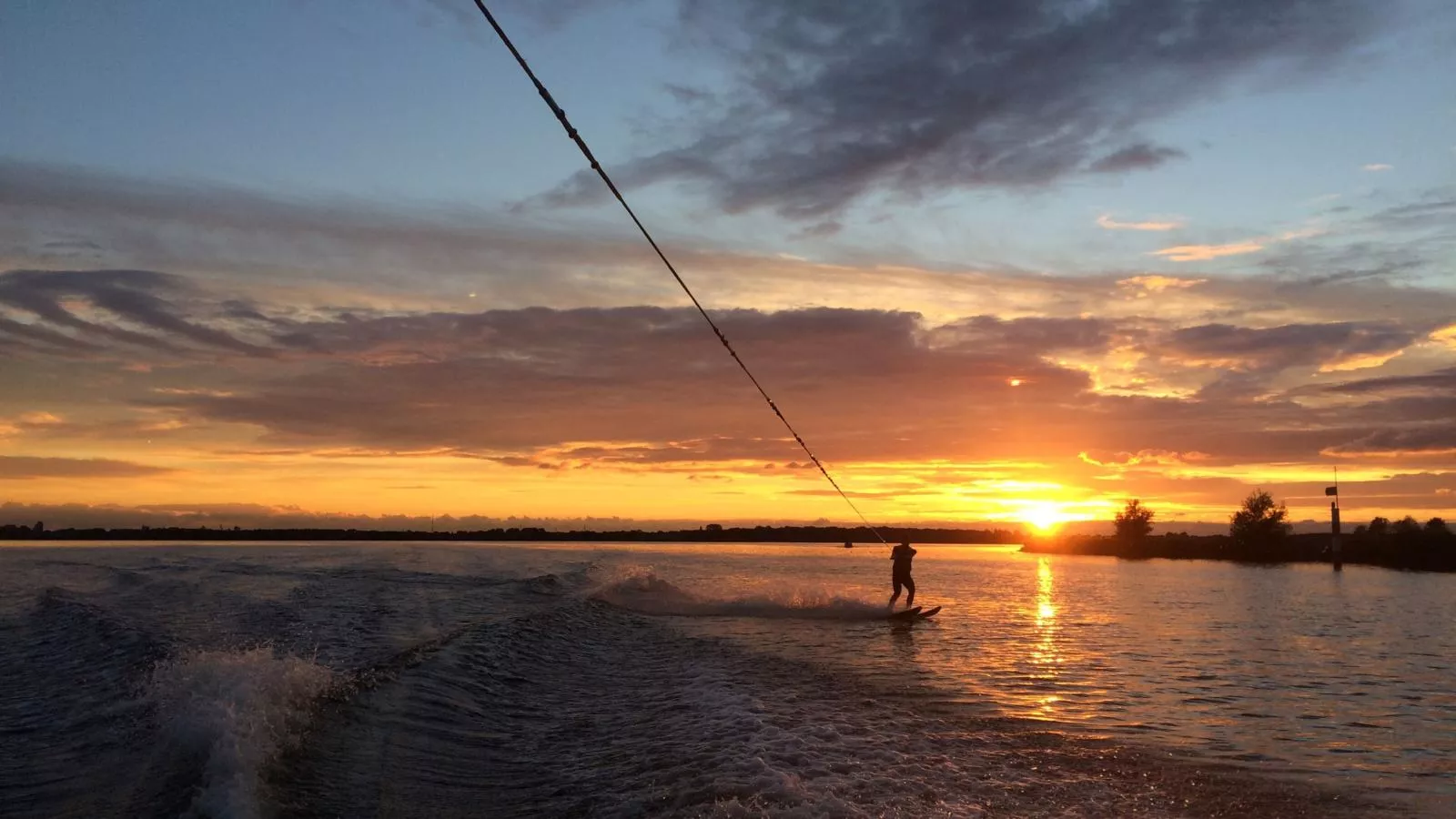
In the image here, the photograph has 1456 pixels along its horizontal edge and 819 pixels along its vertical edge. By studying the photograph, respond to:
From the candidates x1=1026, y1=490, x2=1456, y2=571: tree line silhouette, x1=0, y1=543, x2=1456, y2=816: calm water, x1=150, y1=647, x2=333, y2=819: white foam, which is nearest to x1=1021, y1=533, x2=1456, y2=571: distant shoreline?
x1=1026, y1=490, x2=1456, y2=571: tree line silhouette

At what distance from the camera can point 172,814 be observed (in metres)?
8.34

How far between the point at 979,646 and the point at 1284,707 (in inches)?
339

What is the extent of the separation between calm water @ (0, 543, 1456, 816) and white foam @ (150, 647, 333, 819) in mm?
42

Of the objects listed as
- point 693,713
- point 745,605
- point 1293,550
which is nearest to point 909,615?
point 745,605

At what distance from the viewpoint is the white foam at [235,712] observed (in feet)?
28.7

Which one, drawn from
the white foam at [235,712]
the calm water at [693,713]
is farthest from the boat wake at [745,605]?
the white foam at [235,712]

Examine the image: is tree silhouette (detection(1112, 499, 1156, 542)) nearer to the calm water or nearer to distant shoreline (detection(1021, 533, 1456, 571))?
distant shoreline (detection(1021, 533, 1456, 571))

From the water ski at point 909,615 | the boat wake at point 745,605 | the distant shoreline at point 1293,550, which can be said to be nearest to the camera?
the water ski at point 909,615

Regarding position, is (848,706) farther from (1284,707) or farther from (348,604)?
(348,604)

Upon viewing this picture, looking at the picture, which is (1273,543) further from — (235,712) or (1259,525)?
(235,712)

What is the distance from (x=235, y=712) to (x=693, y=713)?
19.9 ft

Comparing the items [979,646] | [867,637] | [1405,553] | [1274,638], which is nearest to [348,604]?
[867,637]

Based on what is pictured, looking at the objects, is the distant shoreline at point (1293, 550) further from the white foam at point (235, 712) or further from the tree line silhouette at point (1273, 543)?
the white foam at point (235, 712)

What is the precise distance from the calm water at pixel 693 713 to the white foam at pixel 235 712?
42 mm
